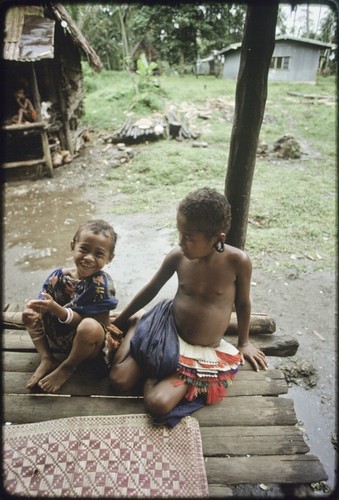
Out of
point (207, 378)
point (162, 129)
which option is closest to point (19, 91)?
point (162, 129)

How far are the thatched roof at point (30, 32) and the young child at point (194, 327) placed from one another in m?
6.29

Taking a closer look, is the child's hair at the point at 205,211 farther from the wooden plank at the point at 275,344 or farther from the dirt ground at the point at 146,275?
the dirt ground at the point at 146,275

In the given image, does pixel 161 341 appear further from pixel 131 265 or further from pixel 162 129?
pixel 162 129

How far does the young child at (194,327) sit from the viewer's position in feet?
6.13

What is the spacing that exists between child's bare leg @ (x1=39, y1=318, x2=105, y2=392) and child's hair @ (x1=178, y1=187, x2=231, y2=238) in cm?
84

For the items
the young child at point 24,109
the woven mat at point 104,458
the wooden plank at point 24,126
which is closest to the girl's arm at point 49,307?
the woven mat at point 104,458

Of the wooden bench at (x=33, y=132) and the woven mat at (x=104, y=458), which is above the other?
the wooden bench at (x=33, y=132)

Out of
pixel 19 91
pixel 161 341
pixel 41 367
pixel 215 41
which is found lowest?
pixel 41 367

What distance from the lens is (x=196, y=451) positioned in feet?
5.69

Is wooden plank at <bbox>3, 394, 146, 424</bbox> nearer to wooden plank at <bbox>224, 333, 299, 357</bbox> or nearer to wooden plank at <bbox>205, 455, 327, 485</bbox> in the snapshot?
wooden plank at <bbox>205, 455, 327, 485</bbox>

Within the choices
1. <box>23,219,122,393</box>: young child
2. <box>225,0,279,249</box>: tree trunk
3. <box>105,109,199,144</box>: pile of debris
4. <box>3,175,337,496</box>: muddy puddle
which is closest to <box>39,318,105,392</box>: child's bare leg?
<box>23,219,122,393</box>: young child

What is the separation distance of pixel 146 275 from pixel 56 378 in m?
2.51

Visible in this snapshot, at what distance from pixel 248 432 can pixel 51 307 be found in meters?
1.32

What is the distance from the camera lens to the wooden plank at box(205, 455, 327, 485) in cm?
165
